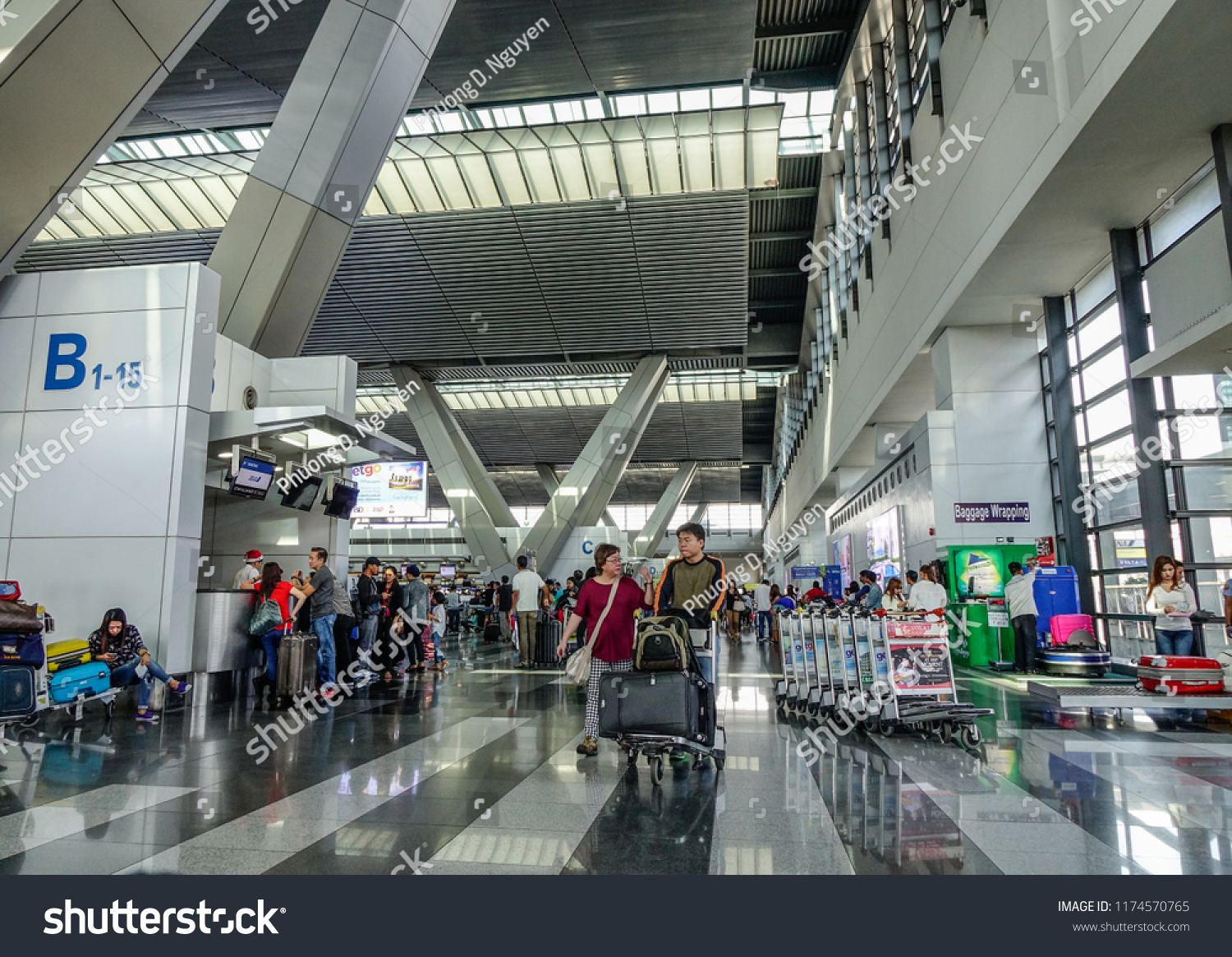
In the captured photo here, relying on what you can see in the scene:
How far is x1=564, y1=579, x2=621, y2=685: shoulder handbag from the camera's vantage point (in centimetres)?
562

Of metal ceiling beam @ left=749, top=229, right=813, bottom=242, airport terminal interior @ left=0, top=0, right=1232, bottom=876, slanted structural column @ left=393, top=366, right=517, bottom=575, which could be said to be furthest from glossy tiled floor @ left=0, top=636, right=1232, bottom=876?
metal ceiling beam @ left=749, top=229, right=813, bottom=242

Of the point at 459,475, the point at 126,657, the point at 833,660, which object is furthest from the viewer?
the point at 459,475

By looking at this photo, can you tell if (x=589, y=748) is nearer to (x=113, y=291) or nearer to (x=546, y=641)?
(x=113, y=291)

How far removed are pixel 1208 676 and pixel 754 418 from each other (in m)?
41.1

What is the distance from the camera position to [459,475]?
27844mm

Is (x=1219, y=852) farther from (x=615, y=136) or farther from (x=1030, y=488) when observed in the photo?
(x=615, y=136)

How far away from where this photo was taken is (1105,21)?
301 inches

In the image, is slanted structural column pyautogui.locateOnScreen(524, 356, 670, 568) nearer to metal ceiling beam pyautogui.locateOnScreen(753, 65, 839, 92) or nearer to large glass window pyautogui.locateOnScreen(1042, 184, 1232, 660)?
metal ceiling beam pyautogui.locateOnScreen(753, 65, 839, 92)

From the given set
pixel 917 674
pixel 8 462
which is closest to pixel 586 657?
pixel 917 674

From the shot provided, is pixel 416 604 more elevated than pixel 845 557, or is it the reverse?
pixel 845 557

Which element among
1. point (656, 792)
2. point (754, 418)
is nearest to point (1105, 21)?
point (656, 792)

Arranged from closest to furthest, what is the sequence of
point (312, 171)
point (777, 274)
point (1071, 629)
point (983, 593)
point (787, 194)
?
point (1071, 629)
point (312, 171)
point (983, 593)
point (787, 194)
point (777, 274)

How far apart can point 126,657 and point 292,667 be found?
63.5 inches

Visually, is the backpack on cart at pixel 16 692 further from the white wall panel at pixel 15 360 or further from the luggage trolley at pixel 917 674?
the luggage trolley at pixel 917 674
